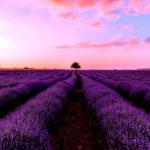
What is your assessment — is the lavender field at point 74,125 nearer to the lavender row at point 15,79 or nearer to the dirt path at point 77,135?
the dirt path at point 77,135

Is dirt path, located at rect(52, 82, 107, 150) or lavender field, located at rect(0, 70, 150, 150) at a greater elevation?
lavender field, located at rect(0, 70, 150, 150)

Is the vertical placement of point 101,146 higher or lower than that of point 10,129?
lower

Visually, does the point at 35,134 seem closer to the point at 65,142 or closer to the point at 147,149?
the point at 147,149

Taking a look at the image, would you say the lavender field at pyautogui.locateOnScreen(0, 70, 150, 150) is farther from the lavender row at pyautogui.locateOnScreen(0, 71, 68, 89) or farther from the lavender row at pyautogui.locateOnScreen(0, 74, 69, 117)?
the lavender row at pyautogui.locateOnScreen(0, 71, 68, 89)

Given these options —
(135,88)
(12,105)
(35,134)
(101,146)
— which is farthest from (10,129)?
(135,88)

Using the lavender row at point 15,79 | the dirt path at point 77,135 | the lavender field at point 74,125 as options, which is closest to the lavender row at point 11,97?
the lavender field at point 74,125

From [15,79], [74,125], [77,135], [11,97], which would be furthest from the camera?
[15,79]

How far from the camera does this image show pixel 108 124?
3.91 m

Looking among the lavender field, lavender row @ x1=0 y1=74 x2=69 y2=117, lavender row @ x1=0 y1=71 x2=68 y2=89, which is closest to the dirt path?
the lavender field

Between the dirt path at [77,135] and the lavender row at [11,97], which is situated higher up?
the lavender row at [11,97]

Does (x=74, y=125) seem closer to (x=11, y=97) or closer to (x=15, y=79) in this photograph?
(x=11, y=97)

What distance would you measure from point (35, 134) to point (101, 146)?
2221 millimetres

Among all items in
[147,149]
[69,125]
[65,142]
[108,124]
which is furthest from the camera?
[69,125]

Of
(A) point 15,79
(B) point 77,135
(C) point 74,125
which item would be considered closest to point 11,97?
(C) point 74,125
